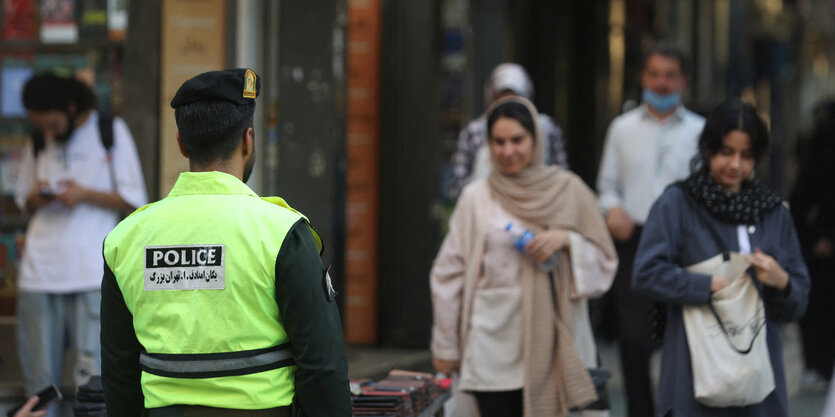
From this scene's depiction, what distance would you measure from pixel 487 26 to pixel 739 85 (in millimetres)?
10133

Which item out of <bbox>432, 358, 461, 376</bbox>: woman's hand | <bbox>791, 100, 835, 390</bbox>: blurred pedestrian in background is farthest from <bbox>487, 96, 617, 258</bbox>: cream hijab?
<bbox>791, 100, 835, 390</bbox>: blurred pedestrian in background

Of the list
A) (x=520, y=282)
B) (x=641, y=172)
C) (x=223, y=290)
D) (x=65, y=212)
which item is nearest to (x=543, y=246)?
(x=520, y=282)

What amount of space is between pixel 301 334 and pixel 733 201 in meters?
2.26

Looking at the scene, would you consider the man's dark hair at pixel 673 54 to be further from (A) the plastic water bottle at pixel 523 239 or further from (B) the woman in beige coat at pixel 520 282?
(A) the plastic water bottle at pixel 523 239

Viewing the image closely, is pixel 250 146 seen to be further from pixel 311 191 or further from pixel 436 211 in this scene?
pixel 436 211

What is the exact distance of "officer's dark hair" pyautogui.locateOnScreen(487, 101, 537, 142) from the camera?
5.58m

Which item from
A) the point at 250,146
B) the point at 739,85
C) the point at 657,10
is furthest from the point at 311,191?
the point at 739,85

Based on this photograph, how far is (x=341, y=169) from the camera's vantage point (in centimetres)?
960

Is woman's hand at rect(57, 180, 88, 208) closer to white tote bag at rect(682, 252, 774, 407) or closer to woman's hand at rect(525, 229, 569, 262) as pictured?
woman's hand at rect(525, 229, 569, 262)

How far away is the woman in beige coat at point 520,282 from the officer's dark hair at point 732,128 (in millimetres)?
831

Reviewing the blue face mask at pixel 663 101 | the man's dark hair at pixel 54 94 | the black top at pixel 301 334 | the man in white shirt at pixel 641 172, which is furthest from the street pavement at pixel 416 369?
the black top at pixel 301 334

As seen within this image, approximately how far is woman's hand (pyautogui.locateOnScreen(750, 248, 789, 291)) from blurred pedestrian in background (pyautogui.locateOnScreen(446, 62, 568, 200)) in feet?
9.32

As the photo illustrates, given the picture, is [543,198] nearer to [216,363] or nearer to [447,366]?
[447,366]

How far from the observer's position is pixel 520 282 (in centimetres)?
547
